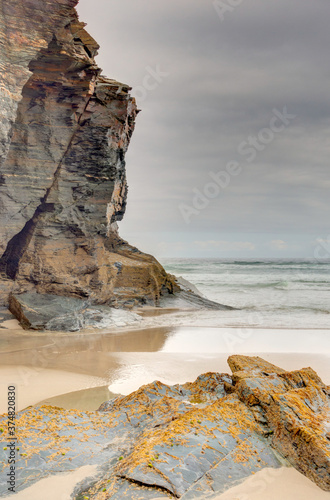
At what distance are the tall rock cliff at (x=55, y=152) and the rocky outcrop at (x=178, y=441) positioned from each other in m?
8.85

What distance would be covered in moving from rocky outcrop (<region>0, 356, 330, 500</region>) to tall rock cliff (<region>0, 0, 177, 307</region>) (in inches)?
349

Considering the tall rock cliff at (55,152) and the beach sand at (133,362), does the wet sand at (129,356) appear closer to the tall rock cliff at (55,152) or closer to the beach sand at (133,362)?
the beach sand at (133,362)

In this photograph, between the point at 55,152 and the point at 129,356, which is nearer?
the point at 129,356

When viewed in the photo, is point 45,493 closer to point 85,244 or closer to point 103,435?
point 103,435

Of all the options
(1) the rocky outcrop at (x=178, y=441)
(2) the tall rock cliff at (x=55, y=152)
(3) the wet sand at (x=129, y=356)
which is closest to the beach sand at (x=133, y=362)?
(3) the wet sand at (x=129, y=356)

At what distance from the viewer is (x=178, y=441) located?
301 cm

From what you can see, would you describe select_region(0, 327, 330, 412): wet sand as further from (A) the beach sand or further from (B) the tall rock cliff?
(B) the tall rock cliff

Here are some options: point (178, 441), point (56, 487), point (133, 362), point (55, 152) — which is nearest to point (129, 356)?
point (133, 362)

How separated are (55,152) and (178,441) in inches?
457

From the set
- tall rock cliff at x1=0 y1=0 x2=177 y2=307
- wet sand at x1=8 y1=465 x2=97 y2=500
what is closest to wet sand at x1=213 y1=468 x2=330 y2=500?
wet sand at x1=8 y1=465 x2=97 y2=500

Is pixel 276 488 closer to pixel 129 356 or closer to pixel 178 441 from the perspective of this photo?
pixel 178 441

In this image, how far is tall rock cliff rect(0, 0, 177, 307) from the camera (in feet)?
34.8

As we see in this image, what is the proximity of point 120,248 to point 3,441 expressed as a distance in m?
16.5

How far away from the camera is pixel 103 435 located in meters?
3.48
